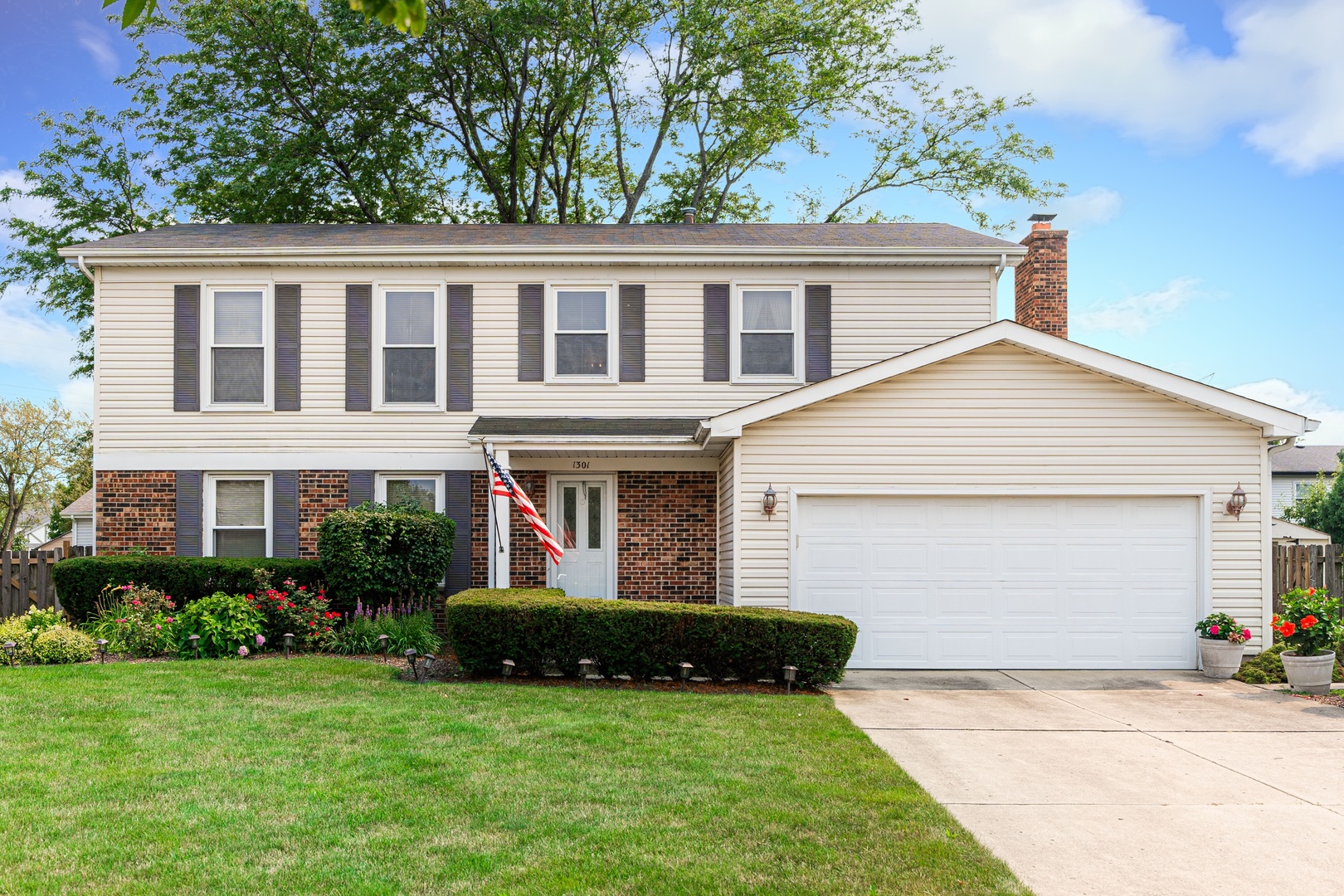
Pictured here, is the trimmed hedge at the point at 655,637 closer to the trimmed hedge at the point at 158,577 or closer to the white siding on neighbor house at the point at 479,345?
the trimmed hedge at the point at 158,577

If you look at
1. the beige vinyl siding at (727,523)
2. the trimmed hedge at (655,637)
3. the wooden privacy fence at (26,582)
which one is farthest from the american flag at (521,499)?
the wooden privacy fence at (26,582)

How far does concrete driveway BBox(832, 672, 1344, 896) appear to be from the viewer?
16.8 ft

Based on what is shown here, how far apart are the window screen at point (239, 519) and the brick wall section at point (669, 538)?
5135mm

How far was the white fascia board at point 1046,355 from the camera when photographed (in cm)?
1156

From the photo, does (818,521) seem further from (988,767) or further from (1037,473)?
(988,767)

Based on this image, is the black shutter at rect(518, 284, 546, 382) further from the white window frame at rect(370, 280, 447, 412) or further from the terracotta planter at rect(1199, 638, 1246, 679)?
the terracotta planter at rect(1199, 638, 1246, 679)

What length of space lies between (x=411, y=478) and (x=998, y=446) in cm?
798

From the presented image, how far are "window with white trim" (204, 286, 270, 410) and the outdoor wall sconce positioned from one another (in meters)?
7.37

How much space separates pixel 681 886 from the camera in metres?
4.55

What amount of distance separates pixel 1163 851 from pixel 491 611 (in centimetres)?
656

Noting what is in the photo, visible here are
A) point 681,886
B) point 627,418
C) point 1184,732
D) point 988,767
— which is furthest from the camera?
point 627,418

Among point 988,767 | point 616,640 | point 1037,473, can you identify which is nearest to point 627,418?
point 616,640

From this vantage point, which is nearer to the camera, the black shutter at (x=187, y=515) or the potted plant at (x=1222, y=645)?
the potted plant at (x=1222, y=645)

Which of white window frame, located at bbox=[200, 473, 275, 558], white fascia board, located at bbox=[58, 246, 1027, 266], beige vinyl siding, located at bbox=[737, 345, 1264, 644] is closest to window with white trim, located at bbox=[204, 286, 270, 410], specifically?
white fascia board, located at bbox=[58, 246, 1027, 266]
